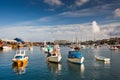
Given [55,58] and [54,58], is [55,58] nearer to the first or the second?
[55,58]

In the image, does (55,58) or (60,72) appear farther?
(55,58)

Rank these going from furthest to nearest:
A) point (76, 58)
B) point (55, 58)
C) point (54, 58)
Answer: point (54, 58) → point (55, 58) → point (76, 58)

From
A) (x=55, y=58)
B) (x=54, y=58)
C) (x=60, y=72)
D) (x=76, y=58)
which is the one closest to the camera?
(x=60, y=72)

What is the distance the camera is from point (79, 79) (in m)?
45.2

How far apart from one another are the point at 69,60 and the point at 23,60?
61.4 ft

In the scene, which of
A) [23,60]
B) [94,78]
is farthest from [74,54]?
[94,78]

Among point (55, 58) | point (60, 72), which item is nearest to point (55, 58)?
point (55, 58)

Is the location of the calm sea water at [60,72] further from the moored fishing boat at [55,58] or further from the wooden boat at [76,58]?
the moored fishing boat at [55,58]

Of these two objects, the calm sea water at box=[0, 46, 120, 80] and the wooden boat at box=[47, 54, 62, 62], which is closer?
the calm sea water at box=[0, 46, 120, 80]

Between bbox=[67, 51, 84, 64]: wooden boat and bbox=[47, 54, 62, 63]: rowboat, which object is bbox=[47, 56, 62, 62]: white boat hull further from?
bbox=[67, 51, 84, 64]: wooden boat

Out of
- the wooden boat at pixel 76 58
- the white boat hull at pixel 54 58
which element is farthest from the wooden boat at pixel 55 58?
the wooden boat at pixel 76 58

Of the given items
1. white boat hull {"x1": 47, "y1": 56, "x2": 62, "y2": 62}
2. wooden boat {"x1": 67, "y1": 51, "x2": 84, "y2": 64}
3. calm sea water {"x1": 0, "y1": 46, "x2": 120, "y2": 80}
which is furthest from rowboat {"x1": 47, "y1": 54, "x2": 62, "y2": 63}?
wooden boat {"x1": 67, "y1": 51, "x2": 84, "y2": 64}

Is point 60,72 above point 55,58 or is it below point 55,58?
below

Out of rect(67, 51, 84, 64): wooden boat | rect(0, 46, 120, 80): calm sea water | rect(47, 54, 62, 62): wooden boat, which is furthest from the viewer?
rect(47, 54, 62, 62): wooden boat
